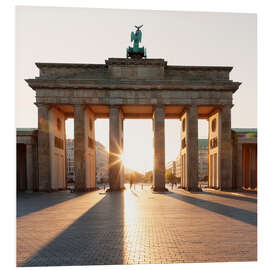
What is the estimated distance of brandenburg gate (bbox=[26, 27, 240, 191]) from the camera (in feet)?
117

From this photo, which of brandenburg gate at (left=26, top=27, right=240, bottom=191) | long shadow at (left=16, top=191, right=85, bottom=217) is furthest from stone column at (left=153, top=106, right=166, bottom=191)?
long shadow at (left=16, top=191, right=85, bottom=217)

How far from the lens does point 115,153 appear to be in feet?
118

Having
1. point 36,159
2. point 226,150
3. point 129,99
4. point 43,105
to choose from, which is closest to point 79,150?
point 36,159

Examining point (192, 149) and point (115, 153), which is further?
point (115, 153)

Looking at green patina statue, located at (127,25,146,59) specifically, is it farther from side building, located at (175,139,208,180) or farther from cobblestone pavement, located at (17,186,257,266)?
side building, located at (175,139,208,180)

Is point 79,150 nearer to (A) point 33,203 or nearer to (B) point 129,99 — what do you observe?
(B) point 129,99

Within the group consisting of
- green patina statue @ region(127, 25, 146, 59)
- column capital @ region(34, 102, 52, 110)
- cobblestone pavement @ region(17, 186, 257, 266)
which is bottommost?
cobblestone pavement @ region(17, 186, 257, 266)

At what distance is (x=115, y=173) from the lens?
117ft

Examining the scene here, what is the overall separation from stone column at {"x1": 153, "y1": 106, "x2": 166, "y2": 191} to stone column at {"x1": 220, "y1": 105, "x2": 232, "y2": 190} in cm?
915

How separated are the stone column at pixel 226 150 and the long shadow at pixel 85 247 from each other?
27708 mm

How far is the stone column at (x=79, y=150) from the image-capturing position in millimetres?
35375

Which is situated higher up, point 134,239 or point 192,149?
point 192,149

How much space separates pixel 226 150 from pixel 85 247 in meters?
31.9
